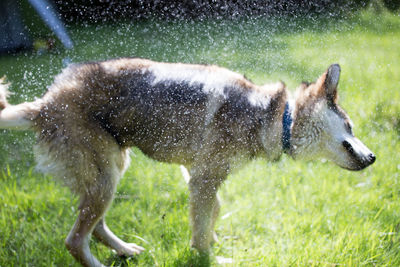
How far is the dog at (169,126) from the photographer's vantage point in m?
2.30

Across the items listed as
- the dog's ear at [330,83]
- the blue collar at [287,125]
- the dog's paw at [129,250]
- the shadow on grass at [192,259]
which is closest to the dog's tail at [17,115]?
the dog's paw at [129,250]

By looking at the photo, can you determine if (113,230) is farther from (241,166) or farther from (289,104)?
(289,104)

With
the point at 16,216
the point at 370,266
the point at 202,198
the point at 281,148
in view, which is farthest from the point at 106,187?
the point at 370,266

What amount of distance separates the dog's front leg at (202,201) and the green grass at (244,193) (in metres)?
0.12

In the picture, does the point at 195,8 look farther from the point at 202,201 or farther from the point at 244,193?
the point at 202,201

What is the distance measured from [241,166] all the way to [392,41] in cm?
486

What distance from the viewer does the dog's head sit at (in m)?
2.55

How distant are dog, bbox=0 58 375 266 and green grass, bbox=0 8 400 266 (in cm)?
29

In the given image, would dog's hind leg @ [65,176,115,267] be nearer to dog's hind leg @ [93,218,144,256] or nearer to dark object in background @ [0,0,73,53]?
dog's hind leg @ [93,218,144,256]

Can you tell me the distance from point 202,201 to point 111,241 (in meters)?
0.70

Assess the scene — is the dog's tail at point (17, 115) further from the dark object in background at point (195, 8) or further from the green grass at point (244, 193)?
the dark object in background at point (195, 8)

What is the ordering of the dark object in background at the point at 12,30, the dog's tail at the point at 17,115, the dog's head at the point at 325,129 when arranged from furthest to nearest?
the dark object in background at the point at 12,30, the dog's head at the point at 325,129, the dog's tail at the point at 17,115

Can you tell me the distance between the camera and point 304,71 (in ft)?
16.0

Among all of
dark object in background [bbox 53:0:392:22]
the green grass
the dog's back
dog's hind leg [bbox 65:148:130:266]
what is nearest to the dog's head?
the dog's back
